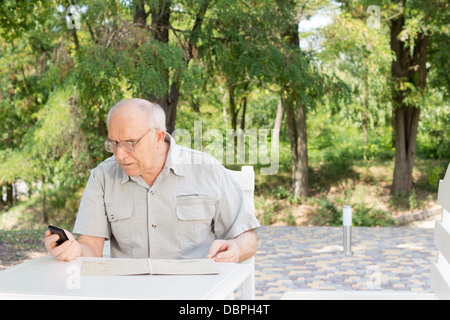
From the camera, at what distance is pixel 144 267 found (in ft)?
7.30

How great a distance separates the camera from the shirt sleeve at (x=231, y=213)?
2936 mm

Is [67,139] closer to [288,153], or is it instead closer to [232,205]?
[288,153]

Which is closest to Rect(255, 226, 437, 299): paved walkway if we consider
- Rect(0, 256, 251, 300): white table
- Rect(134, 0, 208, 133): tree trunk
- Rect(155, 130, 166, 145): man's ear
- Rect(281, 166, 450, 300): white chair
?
Rect(134, 0, 208, 133): tree trunk

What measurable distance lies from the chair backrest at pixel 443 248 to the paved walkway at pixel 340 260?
3.08 m


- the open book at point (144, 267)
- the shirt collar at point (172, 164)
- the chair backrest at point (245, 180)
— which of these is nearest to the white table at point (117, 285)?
the open book at point (144, 267)

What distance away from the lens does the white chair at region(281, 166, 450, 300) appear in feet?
7.68

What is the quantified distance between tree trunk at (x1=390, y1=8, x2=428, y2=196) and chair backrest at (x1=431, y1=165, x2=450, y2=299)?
11165 mm

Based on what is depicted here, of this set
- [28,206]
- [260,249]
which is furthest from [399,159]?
[28,206]

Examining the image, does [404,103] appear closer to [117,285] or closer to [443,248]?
[443,248]

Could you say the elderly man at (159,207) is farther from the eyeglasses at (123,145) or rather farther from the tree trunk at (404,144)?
the tree trunk at (404,144)

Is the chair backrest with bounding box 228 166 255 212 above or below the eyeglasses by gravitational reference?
below

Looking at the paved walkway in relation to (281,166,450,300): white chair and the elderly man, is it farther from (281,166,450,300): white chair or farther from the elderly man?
(281,166,450,300): white chair
